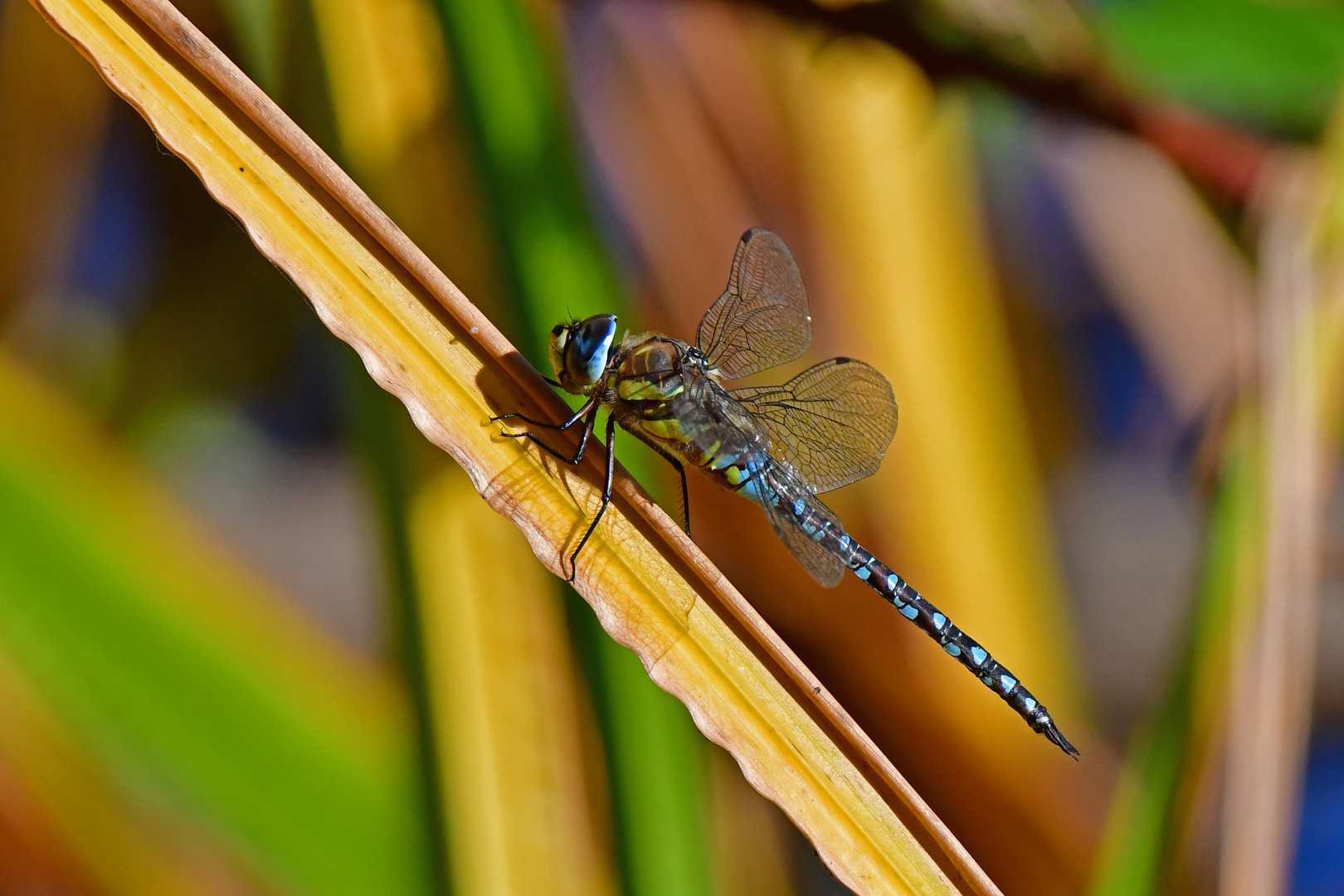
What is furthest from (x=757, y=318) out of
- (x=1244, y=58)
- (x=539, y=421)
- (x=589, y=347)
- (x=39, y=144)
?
(x=39, y=144)

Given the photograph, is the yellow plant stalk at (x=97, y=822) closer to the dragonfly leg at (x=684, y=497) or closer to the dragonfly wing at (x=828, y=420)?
the dragonfly leg at (x=684, y=497)

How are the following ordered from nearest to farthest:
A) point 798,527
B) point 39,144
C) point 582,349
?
point 582,349 < point 798,527 < point 39,144

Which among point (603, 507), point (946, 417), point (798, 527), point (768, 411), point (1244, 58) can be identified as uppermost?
point (1244, 58)

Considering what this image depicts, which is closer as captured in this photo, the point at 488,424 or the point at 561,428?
the point at 488,424

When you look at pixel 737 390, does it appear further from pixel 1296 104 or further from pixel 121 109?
pixel 121 109

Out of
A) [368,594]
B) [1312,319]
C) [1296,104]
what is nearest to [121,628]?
[368,594]

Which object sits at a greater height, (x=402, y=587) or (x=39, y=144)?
(x=39, y=144)

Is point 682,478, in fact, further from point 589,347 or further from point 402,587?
point 402,587
